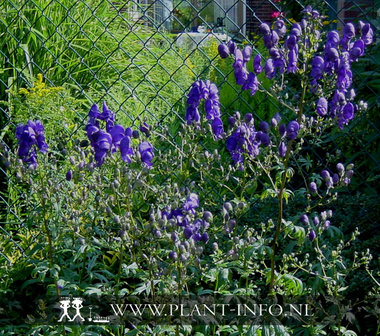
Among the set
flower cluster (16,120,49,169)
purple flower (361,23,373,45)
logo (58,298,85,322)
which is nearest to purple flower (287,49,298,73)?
purple flower (361,23,373,45)

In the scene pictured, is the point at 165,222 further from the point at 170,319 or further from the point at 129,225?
the point at 170,319

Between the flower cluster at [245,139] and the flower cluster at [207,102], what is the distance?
3.6 inches

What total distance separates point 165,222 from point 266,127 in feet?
1.76

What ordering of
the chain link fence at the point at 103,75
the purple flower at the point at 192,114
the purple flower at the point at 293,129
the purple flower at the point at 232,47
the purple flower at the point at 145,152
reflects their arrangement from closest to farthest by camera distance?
the purple flower at the point at 293,129 < the purple flower at the point at 232,47 < the purple flower at the point at 145,152 < the purple flower at the point at 192,114 < the chain link fence at the point at 103,75

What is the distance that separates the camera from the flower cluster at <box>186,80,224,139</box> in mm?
2797

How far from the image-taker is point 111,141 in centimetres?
270

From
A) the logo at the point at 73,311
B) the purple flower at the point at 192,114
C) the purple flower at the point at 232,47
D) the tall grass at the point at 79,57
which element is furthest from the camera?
the tall grass at the point at 79,57

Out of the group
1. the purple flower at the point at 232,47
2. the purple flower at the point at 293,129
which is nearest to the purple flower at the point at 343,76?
the purple flower at the point at 293,129

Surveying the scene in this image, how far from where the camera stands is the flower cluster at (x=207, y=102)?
280cm

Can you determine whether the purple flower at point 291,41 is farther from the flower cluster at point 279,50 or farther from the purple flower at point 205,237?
the purple flower at point 205,237

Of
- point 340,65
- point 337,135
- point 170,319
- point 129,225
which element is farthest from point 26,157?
point 337,135

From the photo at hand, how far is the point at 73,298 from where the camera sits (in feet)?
10.4

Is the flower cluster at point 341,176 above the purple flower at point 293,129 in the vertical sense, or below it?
below

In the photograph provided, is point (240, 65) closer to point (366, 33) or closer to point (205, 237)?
point (366, 33)
